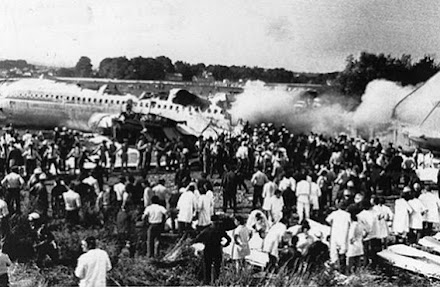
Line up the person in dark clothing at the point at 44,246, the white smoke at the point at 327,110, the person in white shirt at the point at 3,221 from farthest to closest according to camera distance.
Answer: the white smoke at the point at 327,110, the person in white shirt at the point at 3,221, the person in dark clothing at the point at 44,246

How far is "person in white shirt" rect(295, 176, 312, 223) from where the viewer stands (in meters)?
6.77

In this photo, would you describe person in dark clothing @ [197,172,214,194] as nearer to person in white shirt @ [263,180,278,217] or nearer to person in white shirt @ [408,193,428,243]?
person in white shirt @ [263,180,278,217]

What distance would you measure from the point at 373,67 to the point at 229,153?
81.4 inches

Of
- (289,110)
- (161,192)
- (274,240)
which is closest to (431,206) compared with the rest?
(289,110)

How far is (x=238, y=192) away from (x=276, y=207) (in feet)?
1.95

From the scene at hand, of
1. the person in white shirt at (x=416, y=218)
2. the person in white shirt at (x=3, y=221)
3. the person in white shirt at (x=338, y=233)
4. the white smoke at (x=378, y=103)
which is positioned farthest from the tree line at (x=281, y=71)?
the person in white shirt at (x=338, y=233)

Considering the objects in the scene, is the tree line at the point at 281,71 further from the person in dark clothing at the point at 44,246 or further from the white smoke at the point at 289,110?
the person in dark clothing at the point at 44,246

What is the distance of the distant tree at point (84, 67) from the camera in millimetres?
6430

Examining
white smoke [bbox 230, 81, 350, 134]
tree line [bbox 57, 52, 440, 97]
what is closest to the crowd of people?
white smoke [bbox 230, 81, 350, 134]

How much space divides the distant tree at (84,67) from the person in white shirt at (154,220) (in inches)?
65.6

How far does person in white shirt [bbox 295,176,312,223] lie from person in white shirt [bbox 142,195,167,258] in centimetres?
169

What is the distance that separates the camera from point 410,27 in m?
6.88

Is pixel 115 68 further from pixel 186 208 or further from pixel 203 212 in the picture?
pixel 203 212

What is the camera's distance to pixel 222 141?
6930 mm
